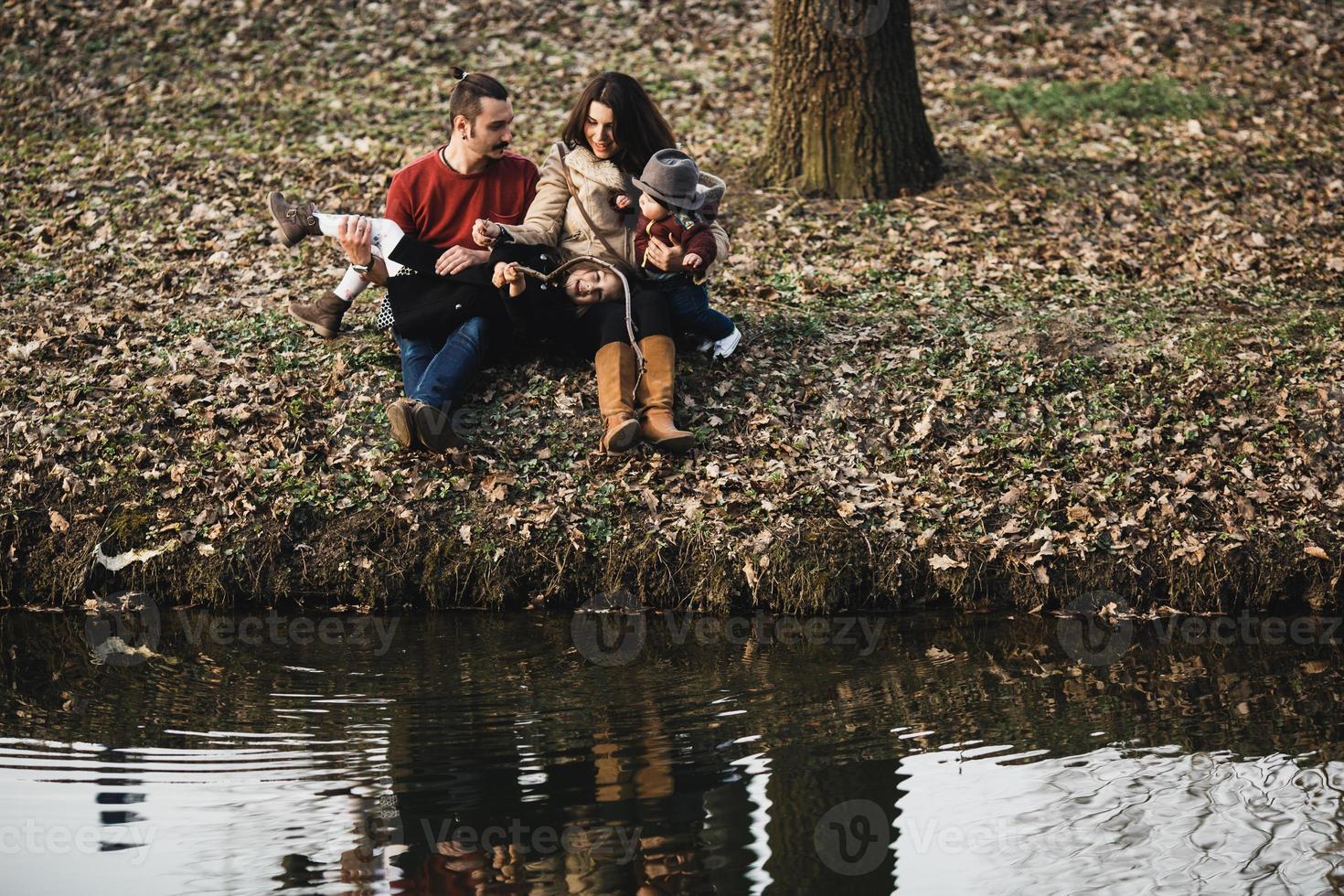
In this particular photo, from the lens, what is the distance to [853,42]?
915 cm

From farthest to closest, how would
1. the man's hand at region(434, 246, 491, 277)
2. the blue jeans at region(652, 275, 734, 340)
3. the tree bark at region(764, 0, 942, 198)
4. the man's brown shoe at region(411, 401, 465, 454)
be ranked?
the tree bark at region(764, 0, 942, 198)
the blue jeans at region(652, 275, 734, 340)
the man's hand at region(434, 246, 491, 277)
the man's brown shoe at region(411, 401, 465, 454)

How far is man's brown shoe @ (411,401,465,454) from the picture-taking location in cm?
626

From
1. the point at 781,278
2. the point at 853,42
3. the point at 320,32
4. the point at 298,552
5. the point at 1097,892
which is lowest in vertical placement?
the point at 1097,892

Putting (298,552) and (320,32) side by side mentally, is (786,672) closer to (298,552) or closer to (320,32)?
(298,552)

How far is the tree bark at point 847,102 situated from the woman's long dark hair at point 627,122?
286cm

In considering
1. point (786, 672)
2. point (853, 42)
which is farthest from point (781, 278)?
point (786, 672)

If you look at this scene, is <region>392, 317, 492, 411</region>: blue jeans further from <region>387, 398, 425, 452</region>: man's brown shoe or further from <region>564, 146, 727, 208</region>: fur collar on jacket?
<region>564, 146, 727, 208</region>: fur collar on jacket

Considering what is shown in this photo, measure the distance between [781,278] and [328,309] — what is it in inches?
116

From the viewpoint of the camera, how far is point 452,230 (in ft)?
22.2

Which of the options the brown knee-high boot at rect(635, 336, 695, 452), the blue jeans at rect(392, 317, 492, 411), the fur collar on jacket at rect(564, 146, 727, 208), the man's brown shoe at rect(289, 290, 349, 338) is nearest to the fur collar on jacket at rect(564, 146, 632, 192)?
the fur collar on jacket at rect(564, 146, 727, 208)

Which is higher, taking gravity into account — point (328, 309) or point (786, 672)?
point (328, 309)

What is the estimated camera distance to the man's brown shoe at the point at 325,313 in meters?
7.04

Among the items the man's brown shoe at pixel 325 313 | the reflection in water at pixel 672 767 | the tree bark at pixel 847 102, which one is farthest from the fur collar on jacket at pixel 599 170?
the tree bark at pixel 847 102

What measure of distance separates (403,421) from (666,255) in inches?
60.8
